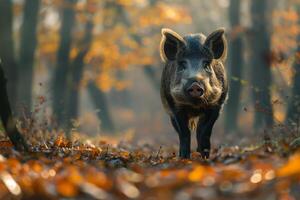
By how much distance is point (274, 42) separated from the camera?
34.2 metres

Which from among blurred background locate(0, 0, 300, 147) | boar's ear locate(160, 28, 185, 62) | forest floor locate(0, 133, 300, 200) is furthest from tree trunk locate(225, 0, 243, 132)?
forest floor locate(0, 133, 300, 200)

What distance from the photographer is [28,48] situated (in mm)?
17641

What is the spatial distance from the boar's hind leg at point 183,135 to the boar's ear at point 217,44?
48.8 inches

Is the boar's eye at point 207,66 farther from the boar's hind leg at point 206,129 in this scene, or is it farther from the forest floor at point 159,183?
the forest floor at point 159,183

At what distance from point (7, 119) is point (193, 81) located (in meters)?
3.14

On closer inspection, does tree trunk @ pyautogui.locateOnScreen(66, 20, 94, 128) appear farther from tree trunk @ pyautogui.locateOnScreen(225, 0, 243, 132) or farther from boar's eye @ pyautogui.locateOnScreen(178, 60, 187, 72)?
boar's eye @ pyautogui.locateOnScreen(178, 60, 187, 72)

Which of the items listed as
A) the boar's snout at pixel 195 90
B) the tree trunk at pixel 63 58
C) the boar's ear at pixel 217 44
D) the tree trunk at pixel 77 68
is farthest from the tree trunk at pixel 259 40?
the boar's snout at pixel 195 90

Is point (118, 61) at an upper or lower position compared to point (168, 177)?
lower

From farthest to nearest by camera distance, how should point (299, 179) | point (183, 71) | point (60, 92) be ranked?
1. point (60, 92)
2. point (183, 71)
3. point (299, 179)

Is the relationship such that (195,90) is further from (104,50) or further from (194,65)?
(104,50)

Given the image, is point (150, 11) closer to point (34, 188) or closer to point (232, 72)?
point (232, 72)

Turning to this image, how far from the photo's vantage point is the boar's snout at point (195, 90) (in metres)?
9.15

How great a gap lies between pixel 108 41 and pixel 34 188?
68.6 ft

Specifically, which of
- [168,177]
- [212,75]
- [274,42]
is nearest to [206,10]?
[274,42]
